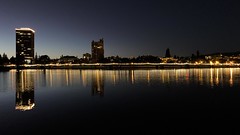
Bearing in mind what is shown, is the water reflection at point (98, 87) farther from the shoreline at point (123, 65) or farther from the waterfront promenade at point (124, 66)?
the waterfront promenade at point (124, 66)

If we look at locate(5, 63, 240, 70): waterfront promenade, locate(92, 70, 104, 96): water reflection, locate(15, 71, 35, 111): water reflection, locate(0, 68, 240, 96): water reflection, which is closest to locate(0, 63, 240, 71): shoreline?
locate(5, 63, 240, 70): waterfront promenade

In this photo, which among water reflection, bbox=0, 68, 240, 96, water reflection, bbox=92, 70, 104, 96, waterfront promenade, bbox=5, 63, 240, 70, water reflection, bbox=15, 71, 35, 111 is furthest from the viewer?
waterfront promenade, bbox=5, 63, 240, 70

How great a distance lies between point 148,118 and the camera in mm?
13273

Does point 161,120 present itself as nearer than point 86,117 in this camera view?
Yes

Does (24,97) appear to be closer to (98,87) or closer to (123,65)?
(98,87)

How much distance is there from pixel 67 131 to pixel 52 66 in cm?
15822

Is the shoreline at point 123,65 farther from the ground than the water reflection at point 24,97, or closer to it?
farther from the ground

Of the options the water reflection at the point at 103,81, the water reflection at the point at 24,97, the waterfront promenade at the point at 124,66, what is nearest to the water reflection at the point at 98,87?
the water reflection at the point at 103,81

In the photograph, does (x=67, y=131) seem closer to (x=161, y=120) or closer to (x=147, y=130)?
(x=147, y=130)

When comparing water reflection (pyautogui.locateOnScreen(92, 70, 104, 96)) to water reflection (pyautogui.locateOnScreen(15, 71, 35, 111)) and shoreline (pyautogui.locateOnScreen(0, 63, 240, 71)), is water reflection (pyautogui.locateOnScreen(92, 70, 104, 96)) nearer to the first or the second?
water reflection (pyautogui.locateOnScreen(15, 71, 35, 111))

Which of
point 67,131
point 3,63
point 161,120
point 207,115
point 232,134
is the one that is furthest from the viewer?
point 3,63

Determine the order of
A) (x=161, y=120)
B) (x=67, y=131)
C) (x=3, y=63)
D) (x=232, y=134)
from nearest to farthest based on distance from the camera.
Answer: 1. (x=232, y=134)
2. (x=67, y=131)
3. (x=161, y=120)
4. (x=3, y=63)

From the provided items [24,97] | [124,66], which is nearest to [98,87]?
[24,97]

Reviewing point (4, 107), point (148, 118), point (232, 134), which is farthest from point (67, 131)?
point (4, 107)
